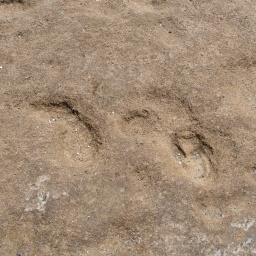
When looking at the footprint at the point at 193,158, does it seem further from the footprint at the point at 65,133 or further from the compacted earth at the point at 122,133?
the footprint at the point at 65,133

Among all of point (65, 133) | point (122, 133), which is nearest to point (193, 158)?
point (122, 133)

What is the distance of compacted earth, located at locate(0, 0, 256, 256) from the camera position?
8.26 feet

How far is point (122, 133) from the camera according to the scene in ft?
8.46

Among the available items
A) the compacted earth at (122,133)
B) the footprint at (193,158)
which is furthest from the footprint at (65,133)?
the footprint at (193,158)

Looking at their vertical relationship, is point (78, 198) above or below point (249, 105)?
below

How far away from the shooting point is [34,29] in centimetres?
263

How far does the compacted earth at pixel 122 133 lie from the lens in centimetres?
252

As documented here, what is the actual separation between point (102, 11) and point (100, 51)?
264mm

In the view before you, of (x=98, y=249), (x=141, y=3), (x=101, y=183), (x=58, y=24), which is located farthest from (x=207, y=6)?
(x=98, y=249)

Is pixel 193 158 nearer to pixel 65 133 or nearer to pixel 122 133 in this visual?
pixel 122 133

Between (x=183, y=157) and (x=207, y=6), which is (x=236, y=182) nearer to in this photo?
(x=183, y=157)

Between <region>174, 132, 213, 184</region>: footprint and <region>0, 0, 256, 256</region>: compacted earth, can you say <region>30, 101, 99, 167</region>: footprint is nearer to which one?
<region>0, 0, 256, 256</region>: compacted earth

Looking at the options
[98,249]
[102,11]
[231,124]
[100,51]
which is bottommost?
[98,249]

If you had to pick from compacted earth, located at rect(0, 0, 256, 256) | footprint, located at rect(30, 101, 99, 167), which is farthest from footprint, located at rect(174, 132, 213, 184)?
footprint, located at rect(30, 101, 99, 167)
